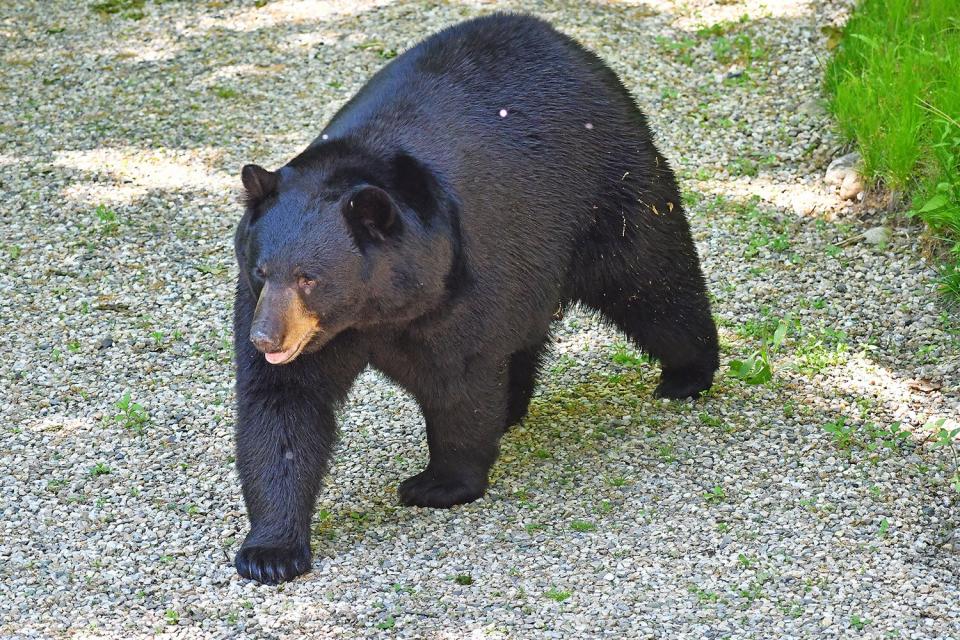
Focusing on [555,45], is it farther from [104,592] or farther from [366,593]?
[104,592]

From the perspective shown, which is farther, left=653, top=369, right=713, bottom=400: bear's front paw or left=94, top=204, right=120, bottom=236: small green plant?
left=94, top=204, right=120, bottom=236: small green plant

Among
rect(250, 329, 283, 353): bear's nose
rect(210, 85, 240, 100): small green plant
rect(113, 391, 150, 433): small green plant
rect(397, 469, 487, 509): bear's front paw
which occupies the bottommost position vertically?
rect(210, 85, 240, 100): small green plant

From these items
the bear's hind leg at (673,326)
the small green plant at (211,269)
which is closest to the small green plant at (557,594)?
the bear's hind leg at (673,326)

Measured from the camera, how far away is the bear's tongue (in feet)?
15.1

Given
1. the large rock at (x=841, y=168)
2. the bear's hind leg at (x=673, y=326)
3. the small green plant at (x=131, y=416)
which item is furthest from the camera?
the large rock at (x=841, y=168)

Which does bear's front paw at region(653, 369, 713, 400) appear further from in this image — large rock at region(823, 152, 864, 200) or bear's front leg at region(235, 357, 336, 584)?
large rock at region(823, 152, 864, 200)

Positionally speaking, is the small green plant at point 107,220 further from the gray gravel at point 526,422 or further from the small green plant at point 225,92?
the small green plant at point 225,92

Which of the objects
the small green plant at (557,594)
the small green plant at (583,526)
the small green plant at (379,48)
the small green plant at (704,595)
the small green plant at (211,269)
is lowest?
the small green plant at (211,269)

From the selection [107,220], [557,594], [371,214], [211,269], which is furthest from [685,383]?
[107,220]

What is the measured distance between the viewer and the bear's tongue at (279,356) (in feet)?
15.1

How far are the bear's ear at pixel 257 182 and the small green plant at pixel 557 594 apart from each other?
1749mm

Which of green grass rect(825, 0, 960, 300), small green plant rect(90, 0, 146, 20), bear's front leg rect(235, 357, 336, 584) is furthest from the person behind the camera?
small green plant rect(90, 0, 146, 20)

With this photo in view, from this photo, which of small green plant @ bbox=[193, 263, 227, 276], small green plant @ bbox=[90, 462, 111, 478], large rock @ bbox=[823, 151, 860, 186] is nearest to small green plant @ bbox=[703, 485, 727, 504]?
small green plant @ bbox=[90, 462, 111, 478]

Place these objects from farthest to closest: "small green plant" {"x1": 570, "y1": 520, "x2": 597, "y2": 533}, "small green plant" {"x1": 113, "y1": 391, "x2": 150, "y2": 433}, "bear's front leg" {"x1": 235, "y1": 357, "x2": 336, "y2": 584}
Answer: "small green plant" {"x1": 113, "y1": 391, "x2": 150, "y2": 433}
"small green plant" {"x1": 570, "y1": 520, "x2": 597, "y2": 533}
"bear's front leg" {"x1": 235, "y1": 357, "x2": 336, "y2": 584}
